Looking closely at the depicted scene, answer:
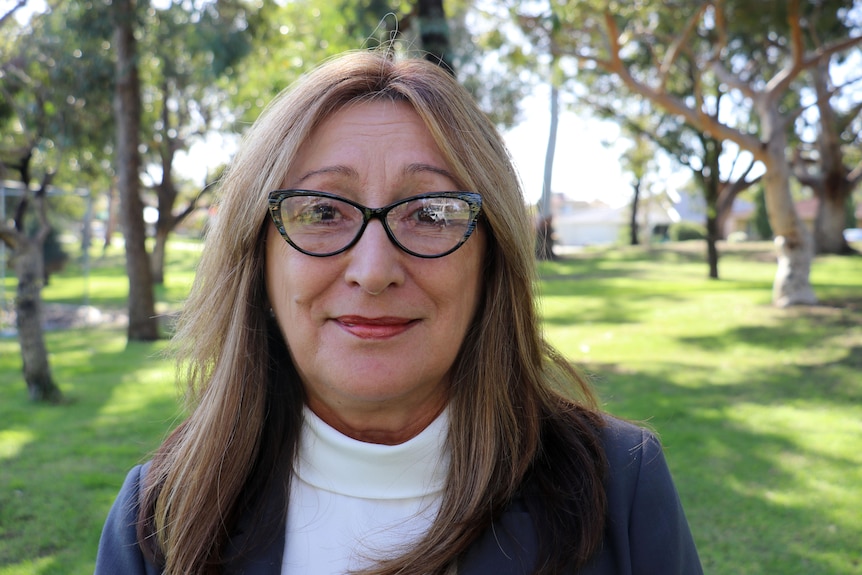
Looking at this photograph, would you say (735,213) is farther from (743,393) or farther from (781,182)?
(743,393)

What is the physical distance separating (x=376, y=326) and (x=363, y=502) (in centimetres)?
41

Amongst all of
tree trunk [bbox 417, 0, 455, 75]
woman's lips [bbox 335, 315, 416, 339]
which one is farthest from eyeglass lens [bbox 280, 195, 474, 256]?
tree trunk [bbox 417, 0, 455, 75]

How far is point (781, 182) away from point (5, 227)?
10.9 metres

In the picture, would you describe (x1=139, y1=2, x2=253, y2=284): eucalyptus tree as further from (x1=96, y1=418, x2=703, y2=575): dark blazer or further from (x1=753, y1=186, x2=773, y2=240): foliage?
(x1=753, y1=186, x2=773, y2=240): foliage

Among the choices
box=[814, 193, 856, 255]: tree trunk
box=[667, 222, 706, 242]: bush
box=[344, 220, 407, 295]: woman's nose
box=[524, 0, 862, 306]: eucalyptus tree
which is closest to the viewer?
box=[344, 220, 407, 295]: woman's nose

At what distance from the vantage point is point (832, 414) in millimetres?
7035

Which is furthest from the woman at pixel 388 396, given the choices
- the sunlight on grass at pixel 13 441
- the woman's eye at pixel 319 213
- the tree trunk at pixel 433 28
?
the sunlight on grass at pixel 13 441

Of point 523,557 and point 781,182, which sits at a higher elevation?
point 781,182

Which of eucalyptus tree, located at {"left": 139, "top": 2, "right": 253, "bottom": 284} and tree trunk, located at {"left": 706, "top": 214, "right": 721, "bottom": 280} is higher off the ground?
eucalyptus tree, located at {"left": 139, "top": 2, "right": 253, "bottom": 284}

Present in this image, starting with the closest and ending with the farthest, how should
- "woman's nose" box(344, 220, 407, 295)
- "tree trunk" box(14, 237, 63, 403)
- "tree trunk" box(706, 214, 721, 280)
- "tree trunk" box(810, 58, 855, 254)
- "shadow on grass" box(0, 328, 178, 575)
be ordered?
"woman's nose" box(344, 220, 407, 295)
"shadow on grass" box(0, 328, 178, 575)
"tree trunk" box(14, 237, 63, 403)
"tree trunk" box(810, 58, 855, 254)
"tree trunk" box(706, 214, 721, 280)

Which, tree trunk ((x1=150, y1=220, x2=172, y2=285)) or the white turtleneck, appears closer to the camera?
the white turtleneck

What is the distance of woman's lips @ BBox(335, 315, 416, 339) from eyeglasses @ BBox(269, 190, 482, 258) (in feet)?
0.48

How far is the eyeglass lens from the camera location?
5.36ft

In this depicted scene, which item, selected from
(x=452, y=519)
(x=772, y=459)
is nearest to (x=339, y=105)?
(x=452, y=519)
